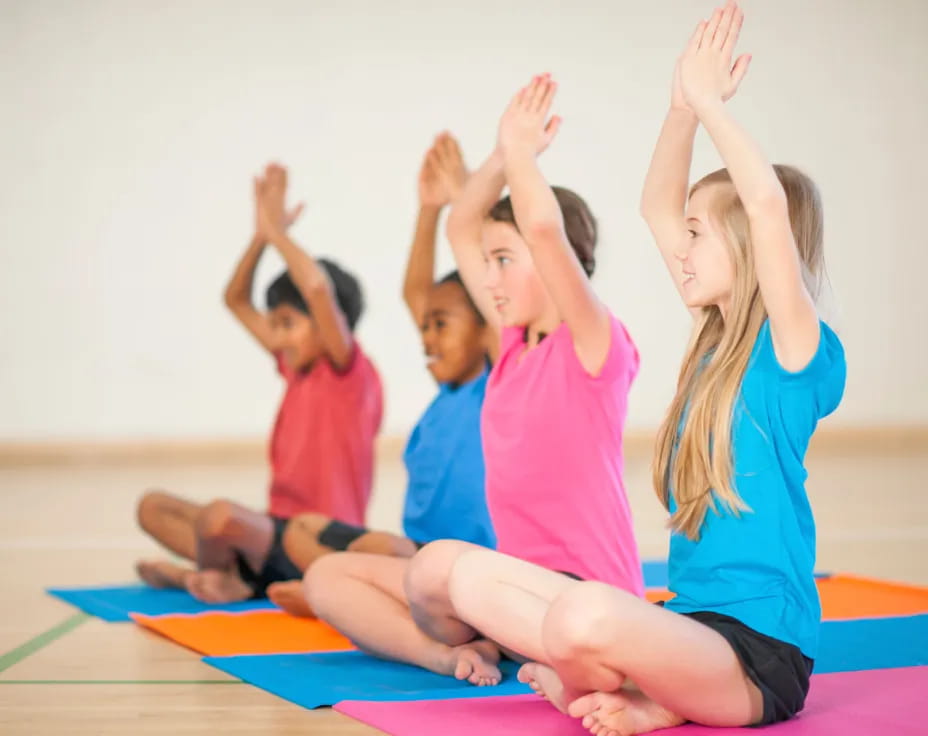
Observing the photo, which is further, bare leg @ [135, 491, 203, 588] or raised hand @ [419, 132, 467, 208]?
bare leg @ [135, 491, 203, 588]

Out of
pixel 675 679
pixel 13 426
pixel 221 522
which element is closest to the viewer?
pixel 675 679

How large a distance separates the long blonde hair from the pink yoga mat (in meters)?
0.26

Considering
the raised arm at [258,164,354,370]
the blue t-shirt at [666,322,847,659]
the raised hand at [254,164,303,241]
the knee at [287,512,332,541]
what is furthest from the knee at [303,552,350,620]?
the raised hand at [254,164,303,241]

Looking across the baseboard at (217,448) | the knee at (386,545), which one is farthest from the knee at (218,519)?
the baseboard at (217,448)

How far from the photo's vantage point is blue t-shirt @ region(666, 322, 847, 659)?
1.47 metres

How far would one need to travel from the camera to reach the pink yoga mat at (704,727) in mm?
1495

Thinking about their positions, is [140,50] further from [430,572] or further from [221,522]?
[430,572]

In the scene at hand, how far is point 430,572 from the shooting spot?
5.67 feet

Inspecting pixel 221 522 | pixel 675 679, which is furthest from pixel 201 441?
pixel 675 679

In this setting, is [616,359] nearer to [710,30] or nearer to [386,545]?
[710,30]

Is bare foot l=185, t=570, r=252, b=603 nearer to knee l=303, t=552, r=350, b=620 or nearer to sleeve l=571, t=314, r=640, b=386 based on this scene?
knee l=303, t=552, r=350, b=620

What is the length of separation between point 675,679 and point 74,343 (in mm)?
5952

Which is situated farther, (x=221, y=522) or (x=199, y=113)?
(x=199, y=113)

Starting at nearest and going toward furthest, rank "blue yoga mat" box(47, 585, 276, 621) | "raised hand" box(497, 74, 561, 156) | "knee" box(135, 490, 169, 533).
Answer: "raised hand" box(497, 74, 561, 156) < "blue yoga mat" box(47, 585, 276, 621) < "knee" box(135, 490, 169, 533)
